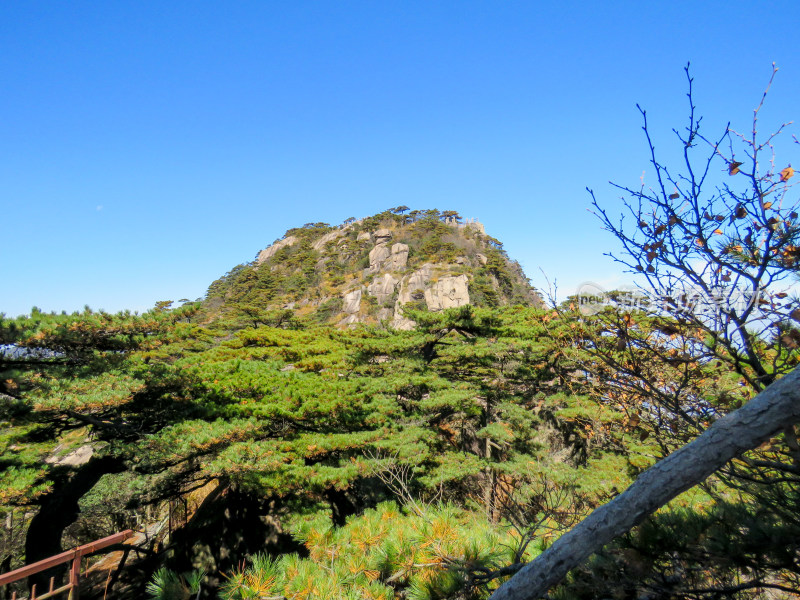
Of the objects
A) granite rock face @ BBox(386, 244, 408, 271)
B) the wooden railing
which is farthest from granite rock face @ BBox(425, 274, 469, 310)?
the wooden railing

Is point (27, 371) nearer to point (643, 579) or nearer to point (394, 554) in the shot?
point (394, 554)

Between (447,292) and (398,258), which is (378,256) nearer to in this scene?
(398,258)

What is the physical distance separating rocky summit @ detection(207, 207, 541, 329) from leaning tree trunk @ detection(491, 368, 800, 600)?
1215 inches

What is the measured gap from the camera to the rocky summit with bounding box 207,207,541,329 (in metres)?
40.2

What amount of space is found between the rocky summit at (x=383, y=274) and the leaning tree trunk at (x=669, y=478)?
1215 inches

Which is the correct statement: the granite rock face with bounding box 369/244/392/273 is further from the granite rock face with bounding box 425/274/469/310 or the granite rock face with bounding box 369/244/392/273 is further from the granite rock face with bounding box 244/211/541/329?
the granite rock face with bounding box 425/274/469/310

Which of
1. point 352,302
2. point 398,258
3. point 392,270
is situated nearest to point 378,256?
point 398,258

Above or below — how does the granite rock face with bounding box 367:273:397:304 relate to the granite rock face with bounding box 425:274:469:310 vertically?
above

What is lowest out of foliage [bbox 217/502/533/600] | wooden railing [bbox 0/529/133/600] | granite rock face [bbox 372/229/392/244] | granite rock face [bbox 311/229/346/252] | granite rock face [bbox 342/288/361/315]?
foliage [bbox 217/502/533/600]

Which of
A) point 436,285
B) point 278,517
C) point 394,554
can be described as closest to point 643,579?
point 394,554

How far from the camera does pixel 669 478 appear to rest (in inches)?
40.1

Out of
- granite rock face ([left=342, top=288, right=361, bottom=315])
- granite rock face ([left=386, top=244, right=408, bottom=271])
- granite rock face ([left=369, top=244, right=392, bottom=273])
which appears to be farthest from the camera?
granite rock face ([left=369, top=244, right=392, bottom=273])

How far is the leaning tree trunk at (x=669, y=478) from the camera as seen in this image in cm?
99

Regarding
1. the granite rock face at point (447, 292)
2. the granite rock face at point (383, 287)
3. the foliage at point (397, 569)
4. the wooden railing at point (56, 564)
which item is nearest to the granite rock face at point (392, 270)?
the granite rock face at point (383, 287)
